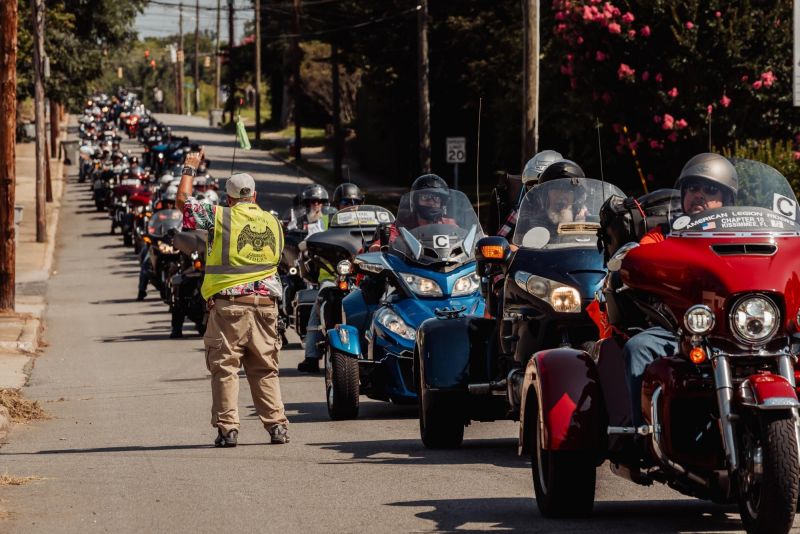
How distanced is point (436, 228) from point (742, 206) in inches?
223

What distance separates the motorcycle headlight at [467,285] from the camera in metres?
13.2

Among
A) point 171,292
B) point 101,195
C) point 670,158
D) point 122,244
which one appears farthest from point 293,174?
point 171,292

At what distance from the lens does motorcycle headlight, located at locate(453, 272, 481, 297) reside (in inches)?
521

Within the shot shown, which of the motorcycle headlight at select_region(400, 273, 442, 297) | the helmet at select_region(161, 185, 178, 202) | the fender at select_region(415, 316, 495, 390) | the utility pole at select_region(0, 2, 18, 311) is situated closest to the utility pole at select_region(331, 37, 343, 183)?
the helmet at select_region(161, 185, 178, 202)

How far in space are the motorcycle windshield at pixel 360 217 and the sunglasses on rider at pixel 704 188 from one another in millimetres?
9735

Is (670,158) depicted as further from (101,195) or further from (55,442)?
(101,195)

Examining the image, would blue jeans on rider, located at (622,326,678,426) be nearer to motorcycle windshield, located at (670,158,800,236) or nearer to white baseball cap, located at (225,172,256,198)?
motorcycle windshield, located at (670,158,800,236)

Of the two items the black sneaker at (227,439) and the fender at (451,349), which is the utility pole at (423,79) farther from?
the fender at (451,349)

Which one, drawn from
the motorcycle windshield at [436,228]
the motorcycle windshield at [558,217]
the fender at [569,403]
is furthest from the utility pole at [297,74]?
the fender at [569,403]

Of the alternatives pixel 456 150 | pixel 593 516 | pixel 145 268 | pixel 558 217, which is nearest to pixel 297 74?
pixel 145 268

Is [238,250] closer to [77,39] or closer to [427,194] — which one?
[427,194]

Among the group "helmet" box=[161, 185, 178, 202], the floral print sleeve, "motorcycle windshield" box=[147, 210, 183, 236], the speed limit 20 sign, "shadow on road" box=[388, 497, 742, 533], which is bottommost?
"shadow on road" box=[388, 497, 742, 533]

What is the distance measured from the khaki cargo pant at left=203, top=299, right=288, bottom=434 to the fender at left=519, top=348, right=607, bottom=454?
13.3ft

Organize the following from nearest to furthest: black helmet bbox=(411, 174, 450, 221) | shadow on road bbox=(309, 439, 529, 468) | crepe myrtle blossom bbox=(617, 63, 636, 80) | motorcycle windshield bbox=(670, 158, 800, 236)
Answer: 1. motorcycle windshield bbox=(670, 158, 800, 236)
2. shadow on road bbox=(309, 439, 529, 468)
3. black helmet bbox=(411, 174, 450, 221)
4. crepe myrtle blossom bbox=(617, 63, 636, 80)
